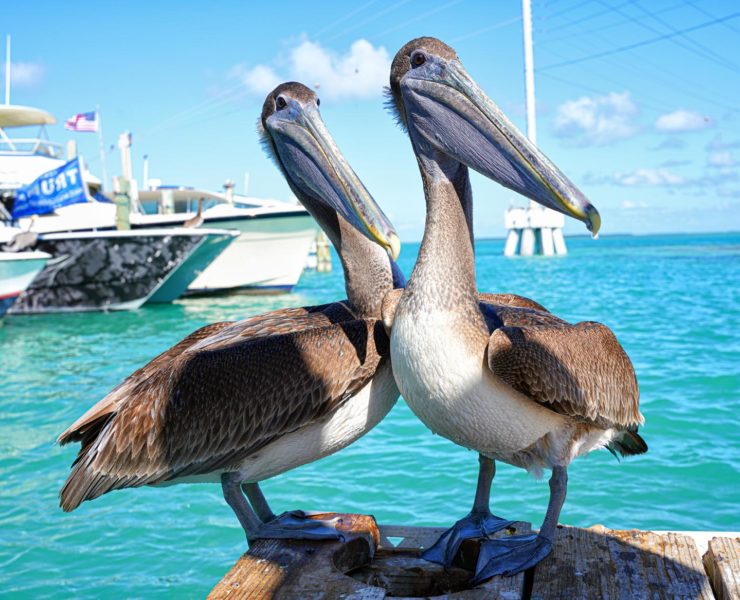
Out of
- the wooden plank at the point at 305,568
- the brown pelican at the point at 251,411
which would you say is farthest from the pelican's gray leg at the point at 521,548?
the brown pelican at the point at 251,411

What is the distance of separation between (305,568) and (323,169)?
1.30 m

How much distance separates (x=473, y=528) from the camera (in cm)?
252

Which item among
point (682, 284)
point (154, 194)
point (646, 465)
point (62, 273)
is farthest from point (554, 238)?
point (646, 465)

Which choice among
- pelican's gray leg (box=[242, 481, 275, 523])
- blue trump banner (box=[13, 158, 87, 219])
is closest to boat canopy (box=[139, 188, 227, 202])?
blue trump banner (box=[13, 158, 87, 219])

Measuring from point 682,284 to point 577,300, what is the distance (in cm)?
688

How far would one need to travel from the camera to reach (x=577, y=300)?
60.7 ft

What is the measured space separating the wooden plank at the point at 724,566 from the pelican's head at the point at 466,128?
953 mm

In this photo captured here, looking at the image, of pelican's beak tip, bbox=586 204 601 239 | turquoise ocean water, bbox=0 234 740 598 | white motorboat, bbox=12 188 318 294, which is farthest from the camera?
white motorboat, bbox=12 188 318 294

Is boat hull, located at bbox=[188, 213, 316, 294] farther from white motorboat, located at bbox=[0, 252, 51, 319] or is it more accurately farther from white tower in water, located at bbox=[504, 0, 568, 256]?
white tower in water, located at bbox=[504, 0, 568, 256]

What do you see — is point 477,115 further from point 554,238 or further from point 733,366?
point 554,238

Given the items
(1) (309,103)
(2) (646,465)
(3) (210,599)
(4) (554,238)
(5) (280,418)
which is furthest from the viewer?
(4) (554,238)

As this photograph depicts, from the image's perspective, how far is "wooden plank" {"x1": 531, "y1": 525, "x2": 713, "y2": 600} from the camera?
2.02m

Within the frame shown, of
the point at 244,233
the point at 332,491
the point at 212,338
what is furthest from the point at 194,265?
the point at 212,338

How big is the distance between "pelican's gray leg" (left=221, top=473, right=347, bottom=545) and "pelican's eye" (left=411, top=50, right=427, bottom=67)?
4.71 feet
